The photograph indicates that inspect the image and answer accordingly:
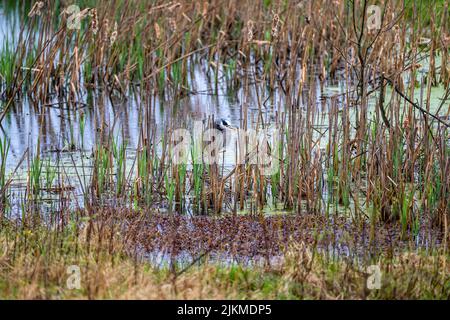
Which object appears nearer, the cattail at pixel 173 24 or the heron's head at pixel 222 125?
the heron's head at pixel 222 125

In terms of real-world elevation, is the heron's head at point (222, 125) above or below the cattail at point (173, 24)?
below

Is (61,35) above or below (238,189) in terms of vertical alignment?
above

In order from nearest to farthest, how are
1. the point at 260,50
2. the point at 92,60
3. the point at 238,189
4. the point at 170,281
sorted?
the point at 170,281 < the point at 238,189 < the point at 92,60 < the point at 260,50

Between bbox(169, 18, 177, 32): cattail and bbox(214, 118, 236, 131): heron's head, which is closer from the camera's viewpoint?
bbox(214, 118, 236, 131): heron's head

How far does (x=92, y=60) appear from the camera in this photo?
345 inches

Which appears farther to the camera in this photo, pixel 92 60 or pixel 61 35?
pixel 92 60

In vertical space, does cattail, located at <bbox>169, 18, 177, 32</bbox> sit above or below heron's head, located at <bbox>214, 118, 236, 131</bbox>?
above

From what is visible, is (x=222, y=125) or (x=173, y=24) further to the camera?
(x=173, y=24)

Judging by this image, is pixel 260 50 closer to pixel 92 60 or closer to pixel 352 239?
pixel 92 60

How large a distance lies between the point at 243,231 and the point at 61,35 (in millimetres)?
3633

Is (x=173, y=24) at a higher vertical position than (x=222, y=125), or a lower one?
higher

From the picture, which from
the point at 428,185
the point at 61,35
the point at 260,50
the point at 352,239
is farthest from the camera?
the point at 260,50
